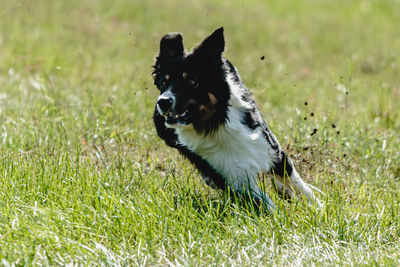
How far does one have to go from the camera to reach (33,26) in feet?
34.6

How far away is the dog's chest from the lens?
13.8ft

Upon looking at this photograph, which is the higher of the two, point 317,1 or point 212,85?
point 317,1

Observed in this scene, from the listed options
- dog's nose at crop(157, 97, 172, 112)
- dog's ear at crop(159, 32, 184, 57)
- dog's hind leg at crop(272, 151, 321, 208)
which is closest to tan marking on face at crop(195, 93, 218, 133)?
dog's nose at crop(157, 97, 172, 112)

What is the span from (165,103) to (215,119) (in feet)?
1.58

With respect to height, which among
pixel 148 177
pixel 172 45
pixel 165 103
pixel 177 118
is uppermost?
pixel 172 45

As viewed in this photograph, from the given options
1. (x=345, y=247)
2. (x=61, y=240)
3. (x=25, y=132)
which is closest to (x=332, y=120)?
(x=345, y=247)

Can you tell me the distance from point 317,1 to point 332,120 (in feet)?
32.8

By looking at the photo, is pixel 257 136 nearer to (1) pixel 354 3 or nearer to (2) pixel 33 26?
(2) pixel 33 26

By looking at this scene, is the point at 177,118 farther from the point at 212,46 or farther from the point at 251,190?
the point at 251,190

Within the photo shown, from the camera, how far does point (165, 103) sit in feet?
12.8

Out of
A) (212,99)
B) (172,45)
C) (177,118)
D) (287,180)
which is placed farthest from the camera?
(287,180)

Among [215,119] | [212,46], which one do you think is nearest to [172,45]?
[212,46]

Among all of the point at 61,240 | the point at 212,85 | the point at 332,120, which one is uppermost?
the point at 212,85

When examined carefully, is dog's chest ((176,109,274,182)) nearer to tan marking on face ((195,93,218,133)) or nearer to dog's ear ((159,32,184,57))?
tan marking on face ((195,93,218,133))
